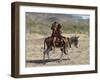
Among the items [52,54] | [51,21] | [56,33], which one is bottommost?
[52,54]

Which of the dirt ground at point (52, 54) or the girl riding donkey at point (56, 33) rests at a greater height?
the girl riding donkey at point (56, 33)

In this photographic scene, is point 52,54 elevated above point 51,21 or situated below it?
below

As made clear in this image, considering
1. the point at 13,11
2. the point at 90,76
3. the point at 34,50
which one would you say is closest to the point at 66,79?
the point at 90,76

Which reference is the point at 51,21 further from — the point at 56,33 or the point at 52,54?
the point at 52,54

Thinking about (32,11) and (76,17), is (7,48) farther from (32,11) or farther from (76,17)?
(76,17)

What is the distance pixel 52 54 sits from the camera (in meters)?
2.26

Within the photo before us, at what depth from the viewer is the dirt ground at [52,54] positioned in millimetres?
2162

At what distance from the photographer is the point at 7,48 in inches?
81.0

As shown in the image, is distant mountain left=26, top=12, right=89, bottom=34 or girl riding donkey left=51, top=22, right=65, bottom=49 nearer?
distant mountain left=26, top=12, right=89, bottom=34

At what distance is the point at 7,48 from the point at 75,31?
699mm

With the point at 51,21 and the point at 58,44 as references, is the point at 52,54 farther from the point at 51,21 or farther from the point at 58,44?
the point at 51,21

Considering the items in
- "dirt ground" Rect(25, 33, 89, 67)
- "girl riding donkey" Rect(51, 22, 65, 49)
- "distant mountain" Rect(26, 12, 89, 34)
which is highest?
"distant mountain" Rect(26, 12, 89, 34)

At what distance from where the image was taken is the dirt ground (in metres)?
2.16

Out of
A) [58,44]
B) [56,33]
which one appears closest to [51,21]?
[56,33]
